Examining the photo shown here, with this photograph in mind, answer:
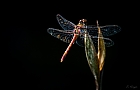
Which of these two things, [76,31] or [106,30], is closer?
[106,30]

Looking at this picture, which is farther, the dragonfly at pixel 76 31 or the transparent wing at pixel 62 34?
the transparent wing at pixel 62 34

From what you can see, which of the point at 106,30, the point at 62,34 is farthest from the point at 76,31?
the point at 106,30

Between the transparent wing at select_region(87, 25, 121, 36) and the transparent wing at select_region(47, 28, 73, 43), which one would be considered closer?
the transparent wing at select_region(87, 25, 121, 36)

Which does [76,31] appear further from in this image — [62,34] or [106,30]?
[106,30]

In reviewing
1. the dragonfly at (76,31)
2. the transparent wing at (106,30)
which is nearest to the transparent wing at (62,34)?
the dragonfly at (76,31)

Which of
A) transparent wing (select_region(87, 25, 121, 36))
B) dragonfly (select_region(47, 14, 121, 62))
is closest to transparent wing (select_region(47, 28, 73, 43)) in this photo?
dragonfly (select_region(47, 14, 121, 62))

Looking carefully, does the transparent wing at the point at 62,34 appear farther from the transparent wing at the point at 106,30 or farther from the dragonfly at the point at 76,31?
the transparent wing at the point at 106,30

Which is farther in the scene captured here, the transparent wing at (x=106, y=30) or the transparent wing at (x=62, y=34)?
the transparent wing at (x=62, y=34)

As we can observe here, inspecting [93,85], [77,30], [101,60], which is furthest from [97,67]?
[93,85]

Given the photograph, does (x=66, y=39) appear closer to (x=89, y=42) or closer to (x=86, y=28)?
(x=86, y=28)

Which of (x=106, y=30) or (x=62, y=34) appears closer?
(x=106, y=30)

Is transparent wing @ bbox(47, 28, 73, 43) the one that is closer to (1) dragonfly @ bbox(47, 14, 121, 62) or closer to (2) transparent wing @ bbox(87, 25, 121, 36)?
(1) dragonfly @ bbox(47, 14, 121, 62)
